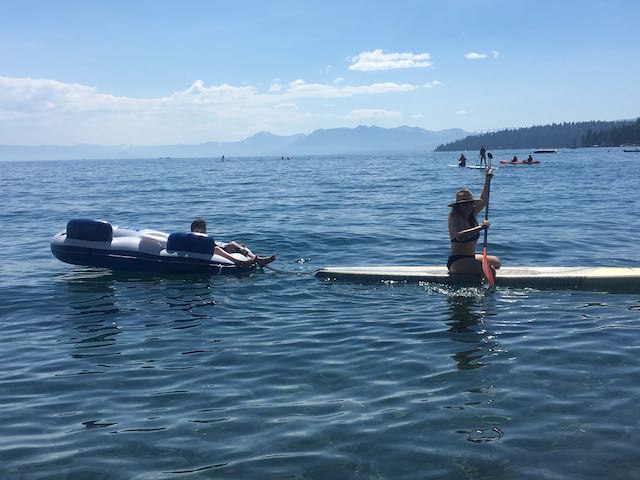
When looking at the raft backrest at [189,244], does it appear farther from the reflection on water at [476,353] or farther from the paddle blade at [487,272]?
the paddle blade at [487,272]

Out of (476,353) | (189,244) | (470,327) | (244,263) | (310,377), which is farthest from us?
(244,263)

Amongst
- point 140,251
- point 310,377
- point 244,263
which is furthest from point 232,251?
point 310,377

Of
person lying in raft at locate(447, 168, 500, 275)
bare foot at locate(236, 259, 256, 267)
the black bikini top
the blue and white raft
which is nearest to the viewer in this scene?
person lying in raft at locate(447, 168, 500, 275)

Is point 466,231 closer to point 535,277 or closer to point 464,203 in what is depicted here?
point 464,203

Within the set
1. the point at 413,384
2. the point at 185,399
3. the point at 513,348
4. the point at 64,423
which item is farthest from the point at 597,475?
the point at 64,423

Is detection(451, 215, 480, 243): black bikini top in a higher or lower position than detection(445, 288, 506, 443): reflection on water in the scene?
higher

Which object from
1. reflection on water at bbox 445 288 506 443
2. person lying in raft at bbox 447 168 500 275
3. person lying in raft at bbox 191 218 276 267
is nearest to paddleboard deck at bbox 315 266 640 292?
person lying in raft at bbox 447 168 500 275

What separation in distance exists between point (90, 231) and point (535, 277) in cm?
899

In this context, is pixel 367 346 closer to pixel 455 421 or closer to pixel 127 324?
pixel 455 421

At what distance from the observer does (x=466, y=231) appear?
10.1 metres

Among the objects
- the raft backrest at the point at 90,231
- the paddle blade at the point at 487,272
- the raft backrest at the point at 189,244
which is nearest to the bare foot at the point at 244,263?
the raft backrest at the point at 189,244

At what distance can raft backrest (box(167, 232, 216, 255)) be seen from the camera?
39.9 feet

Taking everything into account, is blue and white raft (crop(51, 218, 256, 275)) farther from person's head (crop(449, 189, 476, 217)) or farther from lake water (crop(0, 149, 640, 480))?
person's head (crop(449, 189, 476, 217))

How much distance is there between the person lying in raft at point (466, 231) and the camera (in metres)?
10.1
